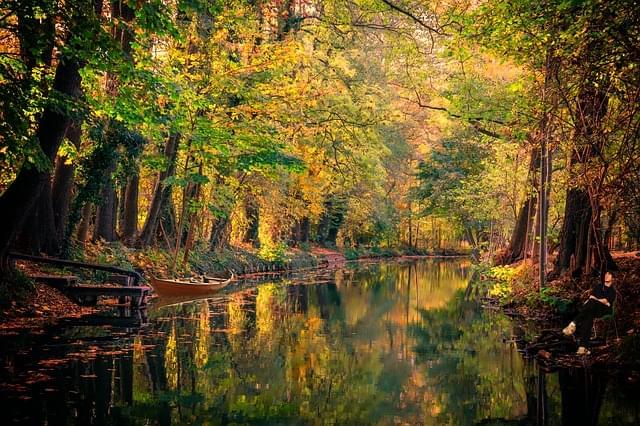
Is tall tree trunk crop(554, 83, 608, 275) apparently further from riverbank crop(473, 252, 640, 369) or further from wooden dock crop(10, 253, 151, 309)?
wooden dock crop(10, 253, 151, 309)

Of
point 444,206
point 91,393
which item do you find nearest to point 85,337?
point 91,393

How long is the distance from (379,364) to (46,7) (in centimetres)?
741

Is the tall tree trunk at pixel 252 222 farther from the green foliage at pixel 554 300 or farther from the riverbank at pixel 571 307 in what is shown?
the green foliage at pixel 554 300

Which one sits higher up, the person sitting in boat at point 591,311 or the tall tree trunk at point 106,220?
the tall tree trunk at point 106,220

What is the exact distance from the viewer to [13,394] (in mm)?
7402

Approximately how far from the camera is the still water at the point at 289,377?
7406 mm

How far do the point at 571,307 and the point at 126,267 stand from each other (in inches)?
497

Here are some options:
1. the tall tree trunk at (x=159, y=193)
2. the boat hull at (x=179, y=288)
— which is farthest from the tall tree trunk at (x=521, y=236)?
the tall tree trunk at (x=159, y=193)

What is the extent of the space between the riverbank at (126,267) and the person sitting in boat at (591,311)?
393 inches

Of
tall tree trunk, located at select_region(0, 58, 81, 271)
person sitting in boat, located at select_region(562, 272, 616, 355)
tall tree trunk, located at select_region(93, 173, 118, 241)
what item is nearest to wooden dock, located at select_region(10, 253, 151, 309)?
tall tree trunk, located at select_region(0, 58, 81, 271)

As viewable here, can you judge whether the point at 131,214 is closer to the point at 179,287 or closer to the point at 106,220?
the point at 106,220

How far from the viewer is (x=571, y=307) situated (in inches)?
531

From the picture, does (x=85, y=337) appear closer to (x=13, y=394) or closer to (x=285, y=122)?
(x=13, y=394)

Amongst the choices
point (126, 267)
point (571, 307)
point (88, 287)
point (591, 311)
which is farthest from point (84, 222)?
point (591, 311)
